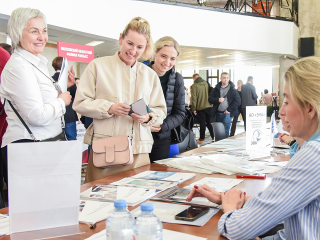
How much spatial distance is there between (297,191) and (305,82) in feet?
1.03

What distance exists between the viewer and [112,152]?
1.77 metres

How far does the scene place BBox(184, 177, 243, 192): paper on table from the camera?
58.5 inches

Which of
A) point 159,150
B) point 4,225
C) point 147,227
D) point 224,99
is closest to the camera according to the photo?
point 147,227

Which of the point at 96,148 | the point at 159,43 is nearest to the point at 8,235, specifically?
the point at 96,148

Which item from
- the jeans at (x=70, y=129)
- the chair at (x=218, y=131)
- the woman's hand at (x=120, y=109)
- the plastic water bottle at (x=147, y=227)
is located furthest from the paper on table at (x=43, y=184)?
the jeans at (x=70, y=129)

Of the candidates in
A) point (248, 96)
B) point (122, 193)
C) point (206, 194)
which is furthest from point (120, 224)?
point (248, 96)

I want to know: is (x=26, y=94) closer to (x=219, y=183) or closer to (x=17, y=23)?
(x=17, y=23)

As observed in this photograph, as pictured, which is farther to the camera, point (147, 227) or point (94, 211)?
point (94, 211)

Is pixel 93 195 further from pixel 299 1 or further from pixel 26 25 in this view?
pixel 299 1

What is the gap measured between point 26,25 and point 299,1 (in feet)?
36.5

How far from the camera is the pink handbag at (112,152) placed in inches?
69.5

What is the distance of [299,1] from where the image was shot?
36.2 feet

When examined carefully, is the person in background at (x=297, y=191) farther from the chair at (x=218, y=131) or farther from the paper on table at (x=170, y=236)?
the chair at (x=218, y=131)

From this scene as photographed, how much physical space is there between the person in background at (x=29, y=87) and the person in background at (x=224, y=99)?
6186 millimetres
